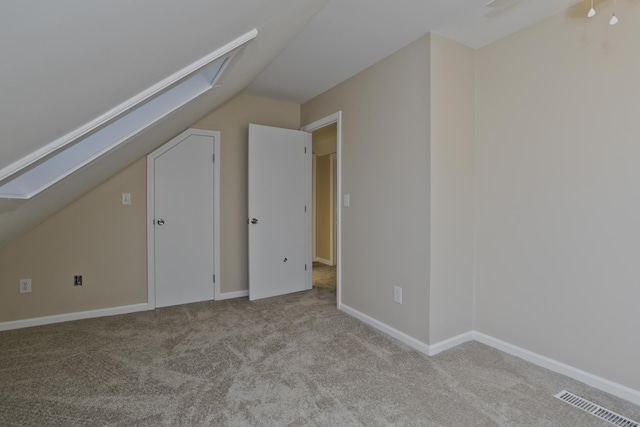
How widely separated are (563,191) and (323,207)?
4.15 m

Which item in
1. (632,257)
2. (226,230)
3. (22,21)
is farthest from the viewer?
(226,230)

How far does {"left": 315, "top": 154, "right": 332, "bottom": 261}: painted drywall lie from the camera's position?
5.77 meters

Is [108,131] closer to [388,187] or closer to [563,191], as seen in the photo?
[388,187]

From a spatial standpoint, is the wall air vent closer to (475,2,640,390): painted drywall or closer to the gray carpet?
the gray carpet

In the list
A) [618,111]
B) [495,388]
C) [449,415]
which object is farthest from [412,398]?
[618,111]

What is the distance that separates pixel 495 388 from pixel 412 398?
1.69 ft

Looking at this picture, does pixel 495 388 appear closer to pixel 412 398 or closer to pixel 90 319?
pixel 412 398

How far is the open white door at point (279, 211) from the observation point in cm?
358

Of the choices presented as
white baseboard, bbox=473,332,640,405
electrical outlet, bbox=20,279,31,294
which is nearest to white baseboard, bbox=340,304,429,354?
white baseboard, bbox=473,332,640,405

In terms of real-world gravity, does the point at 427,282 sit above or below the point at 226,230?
below

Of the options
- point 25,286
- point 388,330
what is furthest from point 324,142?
point 25,286

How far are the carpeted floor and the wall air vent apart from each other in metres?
2.93

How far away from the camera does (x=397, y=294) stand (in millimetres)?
2602

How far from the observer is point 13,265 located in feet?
9.12
